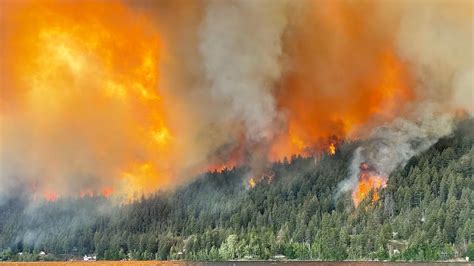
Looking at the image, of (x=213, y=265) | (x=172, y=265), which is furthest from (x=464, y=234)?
(x=172, y=265)

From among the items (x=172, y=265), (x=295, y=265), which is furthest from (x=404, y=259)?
(x=172, y=265)

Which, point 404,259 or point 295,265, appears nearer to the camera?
point 295,265

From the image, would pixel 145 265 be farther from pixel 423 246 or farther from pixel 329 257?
pixel 423 246

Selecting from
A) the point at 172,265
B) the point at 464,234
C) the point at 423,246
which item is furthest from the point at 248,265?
the point at 464,234

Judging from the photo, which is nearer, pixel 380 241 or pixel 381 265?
pixel 381 265

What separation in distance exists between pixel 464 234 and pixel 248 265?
6802cm

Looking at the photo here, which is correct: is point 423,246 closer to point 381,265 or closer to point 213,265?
point 381,265

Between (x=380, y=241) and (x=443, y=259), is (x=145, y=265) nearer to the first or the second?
(x=380, y=241)

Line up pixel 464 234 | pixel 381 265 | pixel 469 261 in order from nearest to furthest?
pixel 381 265 → pixel 469 261 → pixel 464 234

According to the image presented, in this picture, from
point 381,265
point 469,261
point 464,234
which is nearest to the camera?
point 381,265

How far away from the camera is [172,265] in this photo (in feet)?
618

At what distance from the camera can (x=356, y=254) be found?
195000mm

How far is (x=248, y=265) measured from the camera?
7249 inches

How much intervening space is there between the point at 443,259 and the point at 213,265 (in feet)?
223
